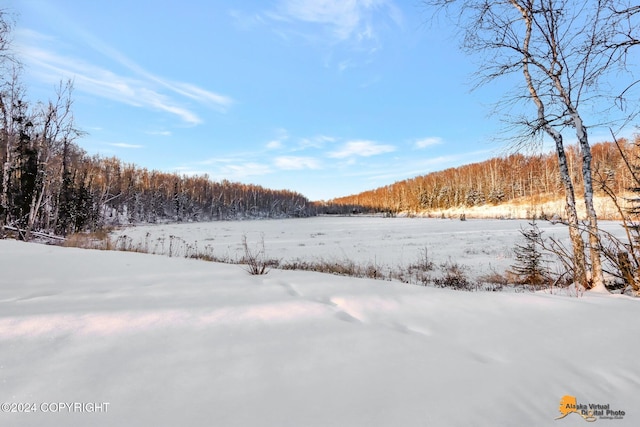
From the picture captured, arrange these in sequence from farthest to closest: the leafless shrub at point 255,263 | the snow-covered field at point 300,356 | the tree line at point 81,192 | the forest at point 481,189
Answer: the forest at point 481,189, the tree line at point 81,192, the leafless shrub at point 255,263, the snow-covered field at point 300,356

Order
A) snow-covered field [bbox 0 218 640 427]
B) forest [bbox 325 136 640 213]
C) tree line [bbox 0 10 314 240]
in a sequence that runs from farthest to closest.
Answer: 1. forest [bbox 325 136 640 213]
2. tree line [bbox 0 10 314 240]
3. snow-covered field [bbox 0 218 640 427]

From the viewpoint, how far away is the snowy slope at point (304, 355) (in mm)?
1094

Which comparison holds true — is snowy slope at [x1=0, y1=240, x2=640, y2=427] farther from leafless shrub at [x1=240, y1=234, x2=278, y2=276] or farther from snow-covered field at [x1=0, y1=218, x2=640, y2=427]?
leafless shrub at [x1=240, y1=234, x2=278, y2=276]

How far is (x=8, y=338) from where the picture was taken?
146cm

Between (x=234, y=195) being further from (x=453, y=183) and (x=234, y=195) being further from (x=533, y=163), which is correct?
(x=533, y=163)

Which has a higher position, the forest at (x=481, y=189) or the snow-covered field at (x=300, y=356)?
the forest at (x=481, y=189)

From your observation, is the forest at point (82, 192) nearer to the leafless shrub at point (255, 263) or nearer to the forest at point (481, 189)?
the leafless shrub at point (255, 263)

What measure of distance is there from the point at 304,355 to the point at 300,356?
0.08 ft

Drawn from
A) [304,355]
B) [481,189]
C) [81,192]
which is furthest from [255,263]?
[481,189]

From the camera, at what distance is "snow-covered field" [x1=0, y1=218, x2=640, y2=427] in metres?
1.09

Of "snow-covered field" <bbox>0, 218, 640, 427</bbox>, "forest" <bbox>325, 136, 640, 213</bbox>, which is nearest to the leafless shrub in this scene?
"snow-covered field" <bbox>0, 218, 640, 427</bbox>

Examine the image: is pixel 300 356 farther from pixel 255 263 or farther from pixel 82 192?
pixel 82 192

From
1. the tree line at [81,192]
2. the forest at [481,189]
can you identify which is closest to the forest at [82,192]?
the tree line at [81,192]

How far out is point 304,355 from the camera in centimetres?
149
